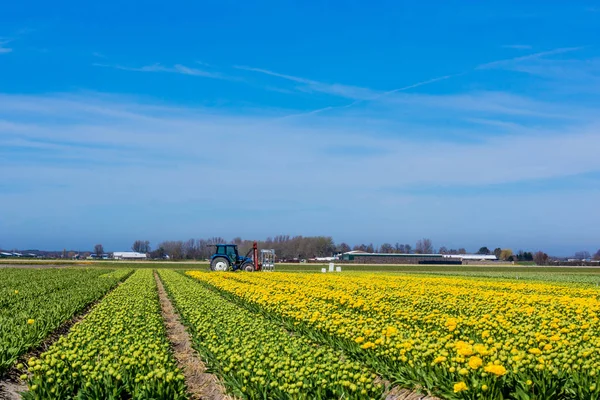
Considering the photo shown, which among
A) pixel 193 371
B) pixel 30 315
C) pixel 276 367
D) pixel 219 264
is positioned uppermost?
pixel 219 264

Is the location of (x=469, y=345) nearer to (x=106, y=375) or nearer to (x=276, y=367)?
(x=276, y=367)

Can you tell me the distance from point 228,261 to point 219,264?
2.72 ft

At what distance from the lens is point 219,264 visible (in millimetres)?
45938

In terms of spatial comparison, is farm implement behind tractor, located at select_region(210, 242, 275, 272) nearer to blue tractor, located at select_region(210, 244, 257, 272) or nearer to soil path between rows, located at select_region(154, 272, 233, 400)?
blue tractor, located at select_region(210, 244, 257, 272)

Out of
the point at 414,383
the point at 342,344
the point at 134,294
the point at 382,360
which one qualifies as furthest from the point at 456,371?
the point at 134,294

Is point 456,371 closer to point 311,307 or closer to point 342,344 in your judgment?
point 342,344

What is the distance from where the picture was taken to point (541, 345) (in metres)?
9.20

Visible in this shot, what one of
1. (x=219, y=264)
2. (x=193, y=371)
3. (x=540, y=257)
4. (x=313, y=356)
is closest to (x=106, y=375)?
(x=313, y=356)

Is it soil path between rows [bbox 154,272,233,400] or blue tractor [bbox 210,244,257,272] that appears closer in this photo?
soil path between rows [bbox 154,272,233,400]

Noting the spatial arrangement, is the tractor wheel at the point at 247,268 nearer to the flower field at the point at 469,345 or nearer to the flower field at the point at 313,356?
the flower field at the point at 469,345

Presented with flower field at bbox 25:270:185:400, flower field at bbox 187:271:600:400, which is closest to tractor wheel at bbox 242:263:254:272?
flower field at bbox 187:271:600:400

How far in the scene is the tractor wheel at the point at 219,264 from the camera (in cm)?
4584

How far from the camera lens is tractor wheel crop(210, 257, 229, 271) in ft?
150

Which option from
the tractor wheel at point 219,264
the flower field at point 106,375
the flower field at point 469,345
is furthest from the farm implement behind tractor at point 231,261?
the flower field at point 106,375
